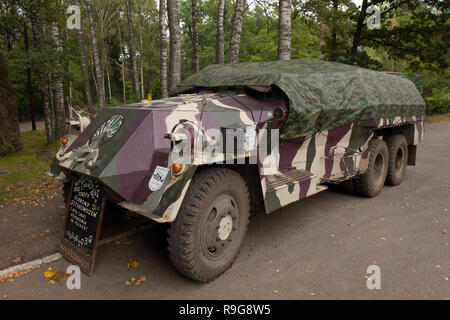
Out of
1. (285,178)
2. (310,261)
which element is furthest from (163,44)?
(310,261)

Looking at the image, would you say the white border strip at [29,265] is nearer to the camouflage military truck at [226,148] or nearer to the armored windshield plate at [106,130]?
the camouflage military truck at [226,148]

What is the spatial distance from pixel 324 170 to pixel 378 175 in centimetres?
188

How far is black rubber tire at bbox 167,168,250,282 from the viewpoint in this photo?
3.01 metres

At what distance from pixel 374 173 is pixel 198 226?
4135 mm

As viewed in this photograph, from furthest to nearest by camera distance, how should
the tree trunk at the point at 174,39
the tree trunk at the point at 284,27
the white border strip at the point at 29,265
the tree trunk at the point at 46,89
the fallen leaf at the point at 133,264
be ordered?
the tree trunk at the point at 46,89
the tree trunk at the point at 174,39
the tree trunk at the point at 284,27
the fallen leaf at the point at 133,264
the white border strip at the point at 29,265

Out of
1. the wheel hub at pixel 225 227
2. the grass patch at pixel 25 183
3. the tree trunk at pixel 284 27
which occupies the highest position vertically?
the tree trunk at pixel 284 27

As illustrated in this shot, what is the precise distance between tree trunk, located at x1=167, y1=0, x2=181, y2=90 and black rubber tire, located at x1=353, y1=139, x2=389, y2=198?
4.77 m

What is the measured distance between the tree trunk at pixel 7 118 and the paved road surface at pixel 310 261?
6.77m

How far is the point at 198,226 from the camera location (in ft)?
10.1

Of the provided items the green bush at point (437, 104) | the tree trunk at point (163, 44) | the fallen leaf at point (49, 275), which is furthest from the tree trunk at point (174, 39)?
the green bush at point (437, 104)

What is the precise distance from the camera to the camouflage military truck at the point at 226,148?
3.01m

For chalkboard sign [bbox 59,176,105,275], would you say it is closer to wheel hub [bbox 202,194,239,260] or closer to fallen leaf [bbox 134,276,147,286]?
fallen leaf [bbox 134,276,147,286]

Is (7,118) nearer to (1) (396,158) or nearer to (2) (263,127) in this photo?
(2) (263,127)
